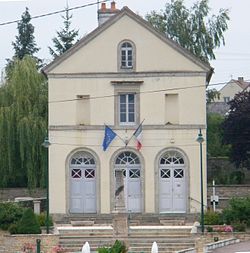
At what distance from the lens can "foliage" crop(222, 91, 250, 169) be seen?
56812 millimetres

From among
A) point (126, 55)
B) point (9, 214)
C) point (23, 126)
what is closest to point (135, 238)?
point (9, 214)

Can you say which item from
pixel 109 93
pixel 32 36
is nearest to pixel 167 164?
pixel 109 93

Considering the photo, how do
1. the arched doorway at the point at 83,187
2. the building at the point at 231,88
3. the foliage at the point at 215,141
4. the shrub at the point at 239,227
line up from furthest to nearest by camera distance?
the building at the point at 231,88, the foliage at the point at 215,141, the arched doorway at the point at 83,187, the shrub at the point at 239,227

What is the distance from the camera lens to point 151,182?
1859 inches

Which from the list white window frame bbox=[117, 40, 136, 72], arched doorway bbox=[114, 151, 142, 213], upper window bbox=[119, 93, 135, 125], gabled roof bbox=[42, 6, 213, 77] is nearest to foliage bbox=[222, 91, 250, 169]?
gabled roof bbox=[42, 6, 213, 77]

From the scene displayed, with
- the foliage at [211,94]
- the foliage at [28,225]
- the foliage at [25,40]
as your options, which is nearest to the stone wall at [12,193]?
the foliage at [28,225]

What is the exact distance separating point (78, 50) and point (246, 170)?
52.0 feet

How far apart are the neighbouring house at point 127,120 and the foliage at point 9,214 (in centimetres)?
494

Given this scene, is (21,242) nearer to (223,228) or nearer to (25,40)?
(223,228)

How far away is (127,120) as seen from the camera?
47.8 meters

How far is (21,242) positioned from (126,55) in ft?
40.7

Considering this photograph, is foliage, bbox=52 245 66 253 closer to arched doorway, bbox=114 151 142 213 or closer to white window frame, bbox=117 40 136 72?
arched doorway, bbox=114 151 142 213

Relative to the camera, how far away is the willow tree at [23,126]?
169ft

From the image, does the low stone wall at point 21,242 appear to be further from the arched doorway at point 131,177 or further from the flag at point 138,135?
the flag at point 138,135
